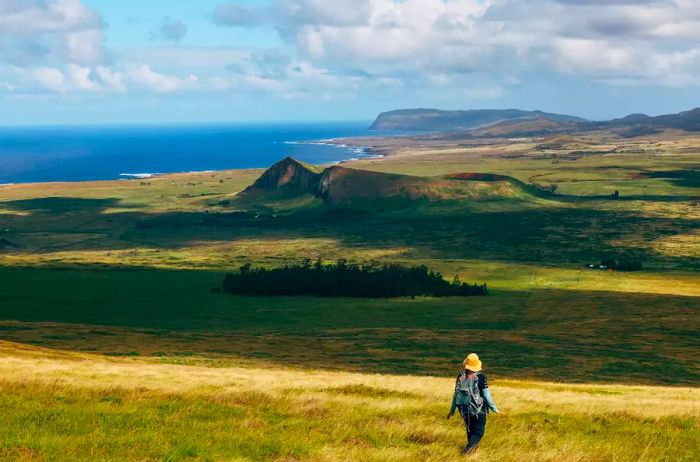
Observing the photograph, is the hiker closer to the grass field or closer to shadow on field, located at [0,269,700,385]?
the grass field

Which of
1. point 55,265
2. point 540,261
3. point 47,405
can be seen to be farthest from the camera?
point 540,261

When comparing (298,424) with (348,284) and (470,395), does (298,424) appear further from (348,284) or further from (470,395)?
(348,284)

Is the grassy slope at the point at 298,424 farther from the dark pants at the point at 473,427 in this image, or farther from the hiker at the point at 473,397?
the hiker at the point at 473,397

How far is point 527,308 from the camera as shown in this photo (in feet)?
393

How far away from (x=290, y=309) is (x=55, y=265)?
64.3 metres

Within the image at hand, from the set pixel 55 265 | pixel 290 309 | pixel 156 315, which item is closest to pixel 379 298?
pixel 290 309

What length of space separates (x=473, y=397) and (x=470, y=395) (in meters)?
0.11

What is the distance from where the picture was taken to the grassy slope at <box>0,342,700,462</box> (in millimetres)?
20797

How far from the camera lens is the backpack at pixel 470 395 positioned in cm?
2056

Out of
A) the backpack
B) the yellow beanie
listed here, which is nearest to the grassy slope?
the backpack

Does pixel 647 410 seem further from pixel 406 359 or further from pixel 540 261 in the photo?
pixel 540 261

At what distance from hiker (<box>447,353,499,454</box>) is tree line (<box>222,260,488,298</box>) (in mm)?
114868

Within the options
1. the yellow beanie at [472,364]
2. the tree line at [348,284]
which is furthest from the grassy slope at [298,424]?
the tree line at [348,284]

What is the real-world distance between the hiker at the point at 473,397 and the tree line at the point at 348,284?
377ft
